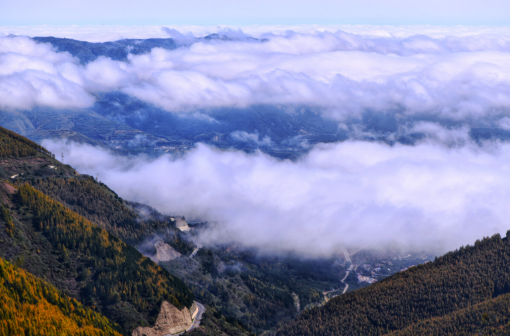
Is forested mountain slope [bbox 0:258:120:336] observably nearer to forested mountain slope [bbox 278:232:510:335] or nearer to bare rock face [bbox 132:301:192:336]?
bare rock face [bbox 132:301:192:336]

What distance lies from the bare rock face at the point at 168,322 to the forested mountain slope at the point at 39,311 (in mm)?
10478

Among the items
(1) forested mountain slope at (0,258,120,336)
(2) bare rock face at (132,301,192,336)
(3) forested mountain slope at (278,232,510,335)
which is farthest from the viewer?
(3) forested mountain slope at (278,232,510,335)

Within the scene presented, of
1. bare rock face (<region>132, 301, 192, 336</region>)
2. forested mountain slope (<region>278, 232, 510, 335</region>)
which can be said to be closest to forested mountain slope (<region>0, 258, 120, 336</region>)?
bare rock face (<region>132, 301, 192, 336</region>)

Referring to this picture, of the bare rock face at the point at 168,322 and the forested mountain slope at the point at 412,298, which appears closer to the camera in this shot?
the bare rock face at the point at 168,322

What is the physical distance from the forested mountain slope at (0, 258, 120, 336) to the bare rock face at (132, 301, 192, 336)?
10478 mm

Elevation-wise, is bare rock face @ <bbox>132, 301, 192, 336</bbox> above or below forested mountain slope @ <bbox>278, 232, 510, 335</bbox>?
above

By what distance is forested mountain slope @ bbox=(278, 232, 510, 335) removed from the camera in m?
151

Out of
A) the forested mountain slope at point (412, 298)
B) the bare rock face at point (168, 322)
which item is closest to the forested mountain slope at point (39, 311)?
the bare rock face at point (168, 322)

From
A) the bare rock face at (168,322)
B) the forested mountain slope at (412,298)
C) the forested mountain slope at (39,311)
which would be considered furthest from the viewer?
the forested mountain slope at (412,298)

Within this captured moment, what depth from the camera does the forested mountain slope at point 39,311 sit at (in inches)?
3765

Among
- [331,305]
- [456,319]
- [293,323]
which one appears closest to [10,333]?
[293,323]

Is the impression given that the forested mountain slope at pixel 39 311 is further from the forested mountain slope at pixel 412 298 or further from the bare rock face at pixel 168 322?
the forested mountain slope at pixel 412 298

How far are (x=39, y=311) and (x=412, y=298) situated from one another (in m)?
115

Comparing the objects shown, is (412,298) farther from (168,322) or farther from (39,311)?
(39,311)
